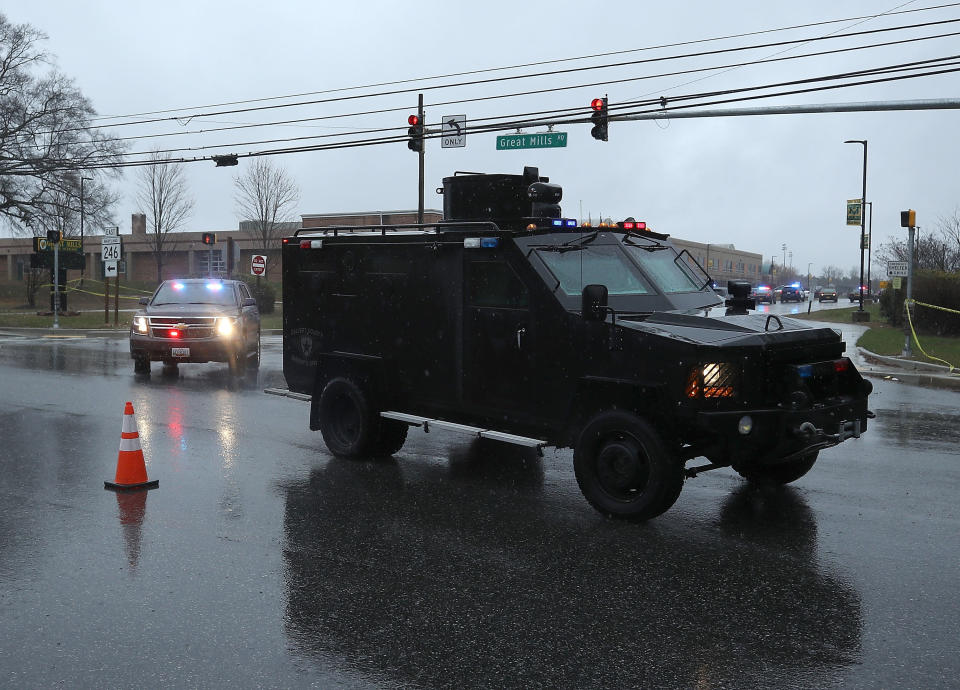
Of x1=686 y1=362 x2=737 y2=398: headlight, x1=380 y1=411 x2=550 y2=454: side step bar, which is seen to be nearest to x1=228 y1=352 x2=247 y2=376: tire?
x1=380 y1=411 x2=550 y2=454: side step bar

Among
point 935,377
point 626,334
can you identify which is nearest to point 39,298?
point 935,377

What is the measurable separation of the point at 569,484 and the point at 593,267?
2.02m

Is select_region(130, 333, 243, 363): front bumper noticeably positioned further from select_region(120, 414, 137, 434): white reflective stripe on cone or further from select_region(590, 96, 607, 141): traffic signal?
select_region(590, 96, 607, 141): traffic signal

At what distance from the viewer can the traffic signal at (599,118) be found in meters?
23.0

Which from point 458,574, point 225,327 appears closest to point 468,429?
point 458,574

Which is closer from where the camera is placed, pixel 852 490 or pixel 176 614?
pixel 176 614

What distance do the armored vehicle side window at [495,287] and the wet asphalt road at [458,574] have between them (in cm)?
165

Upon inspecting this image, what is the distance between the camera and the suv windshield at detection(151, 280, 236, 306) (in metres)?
17.6

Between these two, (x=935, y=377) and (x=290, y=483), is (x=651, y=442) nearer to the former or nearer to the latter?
(x=290, y=483)

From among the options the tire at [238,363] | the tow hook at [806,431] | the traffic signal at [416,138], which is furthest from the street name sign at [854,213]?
the tow hook at [806,431]

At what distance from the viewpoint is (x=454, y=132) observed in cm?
2623

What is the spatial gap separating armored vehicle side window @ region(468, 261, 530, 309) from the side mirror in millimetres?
840

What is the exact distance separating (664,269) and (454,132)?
63.1ft

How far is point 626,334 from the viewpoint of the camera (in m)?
6.71
